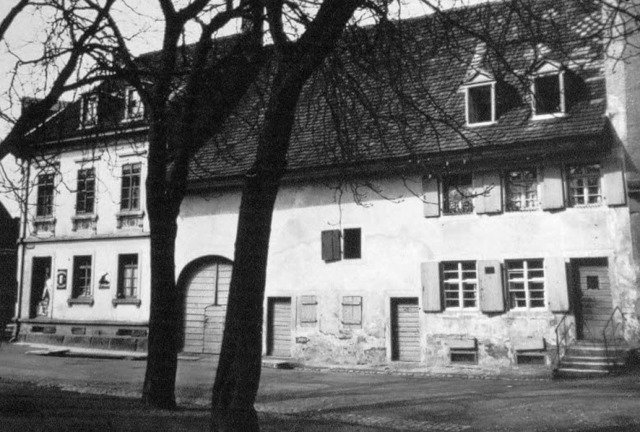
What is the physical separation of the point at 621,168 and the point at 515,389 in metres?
6.19

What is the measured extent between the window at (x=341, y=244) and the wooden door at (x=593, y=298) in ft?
20.5

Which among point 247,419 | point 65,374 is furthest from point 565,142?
point 65,374

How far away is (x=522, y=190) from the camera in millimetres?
17812

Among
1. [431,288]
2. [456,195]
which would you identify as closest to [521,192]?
[456,195]

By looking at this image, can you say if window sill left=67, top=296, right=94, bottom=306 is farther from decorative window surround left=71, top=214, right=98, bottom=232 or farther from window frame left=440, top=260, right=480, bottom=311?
window frame left=440, top=260, right=480, bottom=311

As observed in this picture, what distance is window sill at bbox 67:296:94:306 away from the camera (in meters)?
24.5

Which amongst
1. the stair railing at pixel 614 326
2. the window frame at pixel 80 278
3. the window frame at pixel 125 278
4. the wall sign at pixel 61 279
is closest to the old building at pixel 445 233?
the stair railing at pixel 614 326

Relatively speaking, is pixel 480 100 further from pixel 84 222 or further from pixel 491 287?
pixel 84 222

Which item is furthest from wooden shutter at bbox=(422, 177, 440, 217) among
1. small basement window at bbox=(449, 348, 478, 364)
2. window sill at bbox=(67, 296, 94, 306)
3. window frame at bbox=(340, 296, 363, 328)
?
window sill at bbox=(67, 296, 94, 306)

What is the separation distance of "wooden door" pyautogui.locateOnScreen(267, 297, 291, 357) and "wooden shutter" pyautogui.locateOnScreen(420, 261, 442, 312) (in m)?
4.59

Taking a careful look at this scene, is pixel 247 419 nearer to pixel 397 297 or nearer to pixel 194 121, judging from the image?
pixel 194 121

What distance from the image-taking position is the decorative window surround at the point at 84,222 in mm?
24906

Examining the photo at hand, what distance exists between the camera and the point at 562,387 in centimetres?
1403

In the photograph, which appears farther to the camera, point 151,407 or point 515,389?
point 515,389
